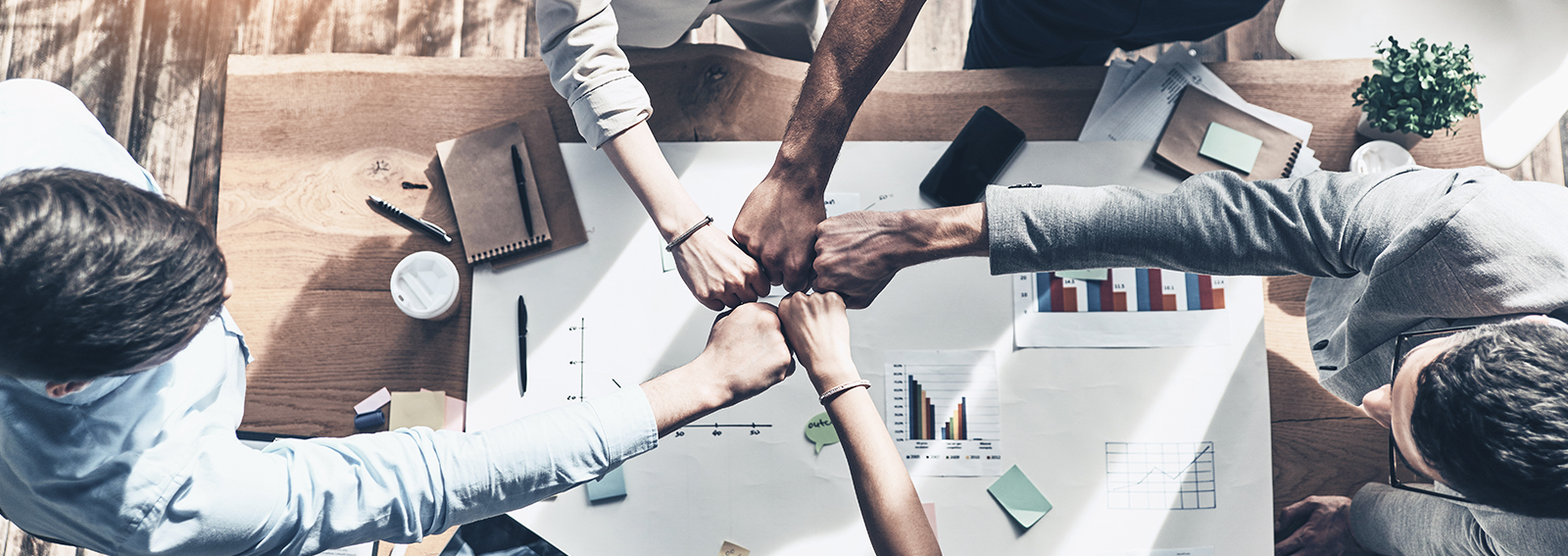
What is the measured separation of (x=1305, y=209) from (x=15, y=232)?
1.39 metres

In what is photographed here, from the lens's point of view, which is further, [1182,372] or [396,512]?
[1182,372]

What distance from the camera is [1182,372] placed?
1.20m

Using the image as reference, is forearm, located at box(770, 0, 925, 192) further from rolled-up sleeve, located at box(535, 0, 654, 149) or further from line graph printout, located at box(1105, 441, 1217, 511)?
line graph printout, located at box(1105, 441, 1217, 511)

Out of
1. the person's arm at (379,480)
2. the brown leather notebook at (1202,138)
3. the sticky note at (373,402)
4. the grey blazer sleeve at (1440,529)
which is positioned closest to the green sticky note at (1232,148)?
the brown leather notebook at (1202,138)

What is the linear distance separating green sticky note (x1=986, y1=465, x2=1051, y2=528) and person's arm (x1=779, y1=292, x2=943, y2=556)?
17 cm

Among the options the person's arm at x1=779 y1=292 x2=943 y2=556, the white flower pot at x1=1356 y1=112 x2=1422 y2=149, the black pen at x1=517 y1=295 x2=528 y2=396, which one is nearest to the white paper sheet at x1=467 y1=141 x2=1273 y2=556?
the black pen at x1=517 y1=295 x2=528 y2=396

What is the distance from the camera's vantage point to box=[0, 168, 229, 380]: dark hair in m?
0.73

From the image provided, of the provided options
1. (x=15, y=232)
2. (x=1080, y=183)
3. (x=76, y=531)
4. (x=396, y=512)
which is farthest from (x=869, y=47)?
(x=76, y=531)

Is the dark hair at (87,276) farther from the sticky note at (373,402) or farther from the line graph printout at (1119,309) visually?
the line graph printout at (1119,309)

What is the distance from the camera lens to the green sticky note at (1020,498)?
3.85 ft

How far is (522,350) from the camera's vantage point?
1211 millimetres

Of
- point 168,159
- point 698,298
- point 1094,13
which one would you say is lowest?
point 698,298

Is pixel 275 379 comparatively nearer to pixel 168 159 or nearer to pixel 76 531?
pixel 76 531

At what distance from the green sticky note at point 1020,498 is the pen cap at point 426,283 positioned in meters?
0.87
